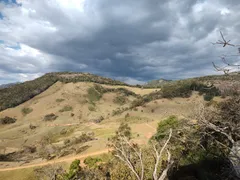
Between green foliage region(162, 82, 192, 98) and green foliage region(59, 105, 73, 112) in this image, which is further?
green foliage region(59, 105, 73, 112)

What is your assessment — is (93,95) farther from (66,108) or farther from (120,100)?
(66,108)

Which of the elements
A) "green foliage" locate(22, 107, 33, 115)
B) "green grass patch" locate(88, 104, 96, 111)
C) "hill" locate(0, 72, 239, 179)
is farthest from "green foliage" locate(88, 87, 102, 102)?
"green foliage" locate(22, 107, 33, 115)

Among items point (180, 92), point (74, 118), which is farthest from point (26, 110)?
point (180, 92)

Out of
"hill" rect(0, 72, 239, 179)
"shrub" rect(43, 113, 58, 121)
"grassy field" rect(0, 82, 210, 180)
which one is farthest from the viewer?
"shrub" rect(43, 113, 58, 121)

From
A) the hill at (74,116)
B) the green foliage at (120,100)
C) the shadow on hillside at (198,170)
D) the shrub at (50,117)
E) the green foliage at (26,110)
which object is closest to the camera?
the shadow on hillside at (198,170)

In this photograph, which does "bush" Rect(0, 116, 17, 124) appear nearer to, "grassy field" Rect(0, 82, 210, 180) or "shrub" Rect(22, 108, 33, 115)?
"grassy field" Rect(0, 82, 210, 180)

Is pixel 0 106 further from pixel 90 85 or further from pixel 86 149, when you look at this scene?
pixel 86 149

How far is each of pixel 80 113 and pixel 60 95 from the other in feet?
104

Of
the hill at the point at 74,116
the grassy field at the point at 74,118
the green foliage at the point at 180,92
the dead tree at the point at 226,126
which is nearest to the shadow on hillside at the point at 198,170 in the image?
the dead tree at the point at 226,126

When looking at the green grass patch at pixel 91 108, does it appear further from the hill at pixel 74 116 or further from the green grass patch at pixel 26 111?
the green grass patch at pixel 26 111

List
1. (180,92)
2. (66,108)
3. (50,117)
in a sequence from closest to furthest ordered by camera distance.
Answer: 1. (180,92)
2. (50,117)
3. (66,108)

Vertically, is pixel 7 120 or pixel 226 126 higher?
pixel 226 126

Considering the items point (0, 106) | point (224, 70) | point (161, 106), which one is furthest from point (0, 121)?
point (224, 70)

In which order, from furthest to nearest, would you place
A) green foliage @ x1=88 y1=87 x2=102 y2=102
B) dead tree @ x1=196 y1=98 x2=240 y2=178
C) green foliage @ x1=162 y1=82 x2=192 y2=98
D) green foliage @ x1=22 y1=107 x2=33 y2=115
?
green foliage @ x1=88 y1=87 x2=102 y2=102 < green foliage @ x1=22 y1=107 x2=33 y2=115 < green foliage @ x1=162 y1=82 x2=192 y2=98 < dead tree @ x1=196 y1=98 x2=240 y2=178
